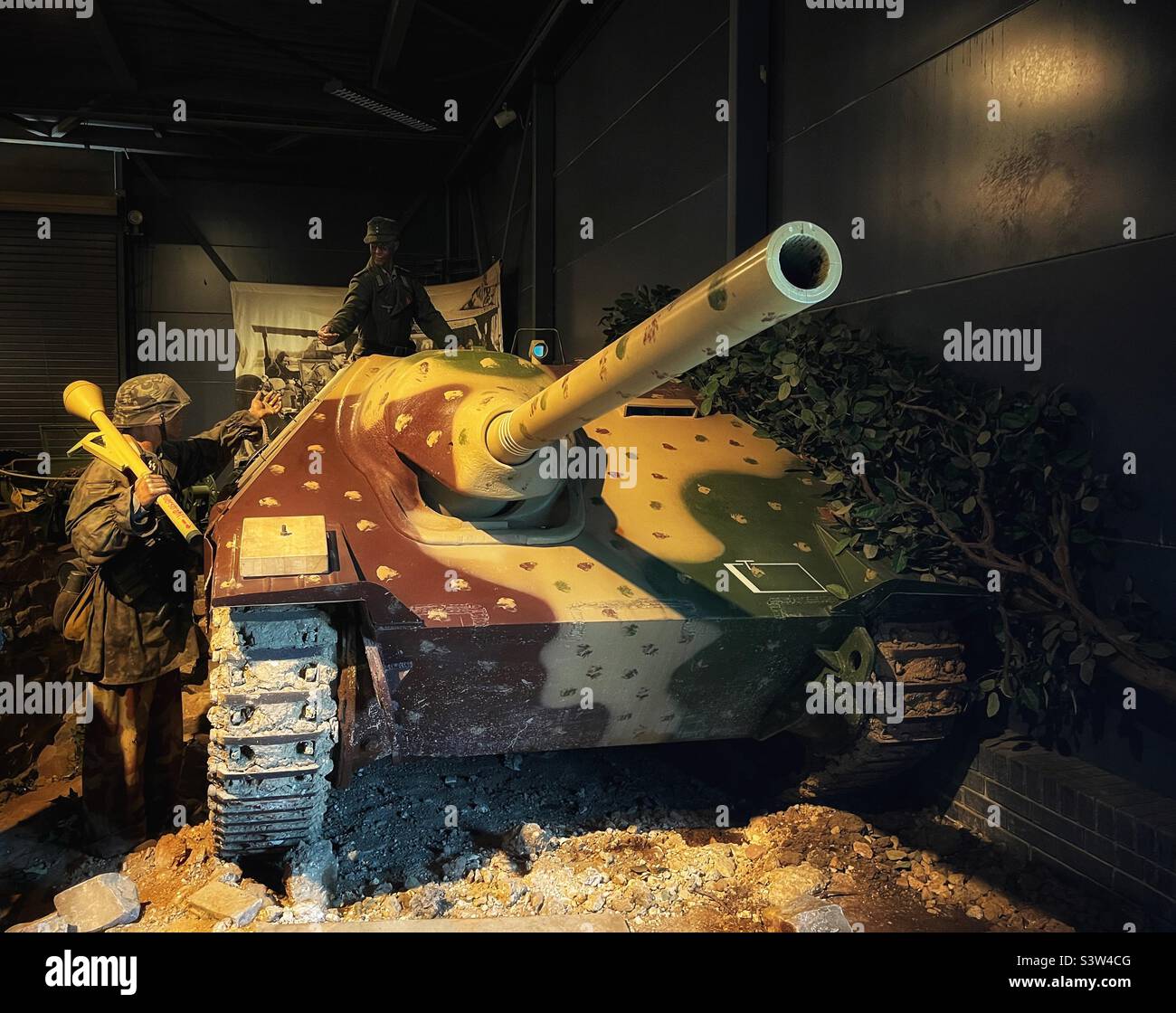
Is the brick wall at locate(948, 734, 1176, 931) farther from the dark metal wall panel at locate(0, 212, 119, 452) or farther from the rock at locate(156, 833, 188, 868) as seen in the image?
the dark metal wall panel at locate(0, 212, 119, 452)

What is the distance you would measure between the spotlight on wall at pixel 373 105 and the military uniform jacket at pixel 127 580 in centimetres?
773

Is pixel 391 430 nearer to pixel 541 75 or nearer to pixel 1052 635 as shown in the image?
pixel 1052 635

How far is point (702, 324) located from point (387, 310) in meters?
4.47

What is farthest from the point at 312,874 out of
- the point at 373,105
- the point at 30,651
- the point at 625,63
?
the point at 373,105

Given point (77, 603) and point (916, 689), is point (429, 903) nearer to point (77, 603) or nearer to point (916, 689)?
point (916, 689)

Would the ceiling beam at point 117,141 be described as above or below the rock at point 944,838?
above

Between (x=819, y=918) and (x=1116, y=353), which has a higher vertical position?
(x=1116, y=353)

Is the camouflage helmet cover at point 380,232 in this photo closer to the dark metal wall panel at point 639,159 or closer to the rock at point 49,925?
the dark metal wall panel at point 639,159

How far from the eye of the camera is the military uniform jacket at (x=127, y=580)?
4.17m

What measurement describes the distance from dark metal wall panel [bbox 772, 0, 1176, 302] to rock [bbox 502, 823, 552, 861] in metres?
3.25

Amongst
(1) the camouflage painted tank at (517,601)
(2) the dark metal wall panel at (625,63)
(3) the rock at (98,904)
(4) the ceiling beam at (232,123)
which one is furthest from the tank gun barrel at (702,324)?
(4) the ceiling beam at (232,123)

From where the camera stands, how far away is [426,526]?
379cm

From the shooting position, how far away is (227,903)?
350 cm

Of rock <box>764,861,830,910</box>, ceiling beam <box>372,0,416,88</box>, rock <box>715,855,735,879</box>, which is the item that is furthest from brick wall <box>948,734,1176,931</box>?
ceiling beam <box>372,0,416,88</box>
